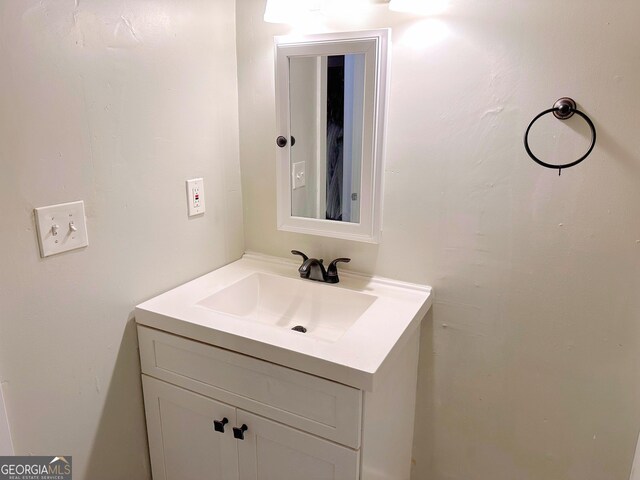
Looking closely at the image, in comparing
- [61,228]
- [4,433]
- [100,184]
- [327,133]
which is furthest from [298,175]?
[4,433]

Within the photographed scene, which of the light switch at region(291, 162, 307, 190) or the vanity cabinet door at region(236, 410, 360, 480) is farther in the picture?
the light switch at region(291, 162, 307, 190)

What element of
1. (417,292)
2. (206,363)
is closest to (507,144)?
(417,292)

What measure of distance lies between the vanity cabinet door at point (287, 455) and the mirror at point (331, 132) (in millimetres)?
616

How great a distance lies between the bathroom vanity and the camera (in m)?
1.09

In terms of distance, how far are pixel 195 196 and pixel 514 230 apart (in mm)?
987

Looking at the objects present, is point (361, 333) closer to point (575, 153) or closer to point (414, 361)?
point (414, 361)

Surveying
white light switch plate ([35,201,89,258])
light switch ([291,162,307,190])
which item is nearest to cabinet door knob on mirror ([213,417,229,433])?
white light switch plate ([35,201,89,258])

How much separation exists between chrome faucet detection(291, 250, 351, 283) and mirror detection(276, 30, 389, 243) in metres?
0.10

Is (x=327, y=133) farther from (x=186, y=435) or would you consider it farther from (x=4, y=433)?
(x=4, y=433)

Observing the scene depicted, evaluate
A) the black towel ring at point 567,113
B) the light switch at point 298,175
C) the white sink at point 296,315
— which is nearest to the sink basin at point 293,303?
the white sink at point 296,315

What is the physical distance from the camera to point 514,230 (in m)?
1.29

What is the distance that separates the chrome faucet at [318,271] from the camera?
59.7 inches

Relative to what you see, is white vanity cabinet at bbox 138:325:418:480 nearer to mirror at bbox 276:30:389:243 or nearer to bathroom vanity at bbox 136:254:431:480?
bathroom vanity at bbox 136:254:431:480

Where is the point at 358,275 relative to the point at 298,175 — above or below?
below
